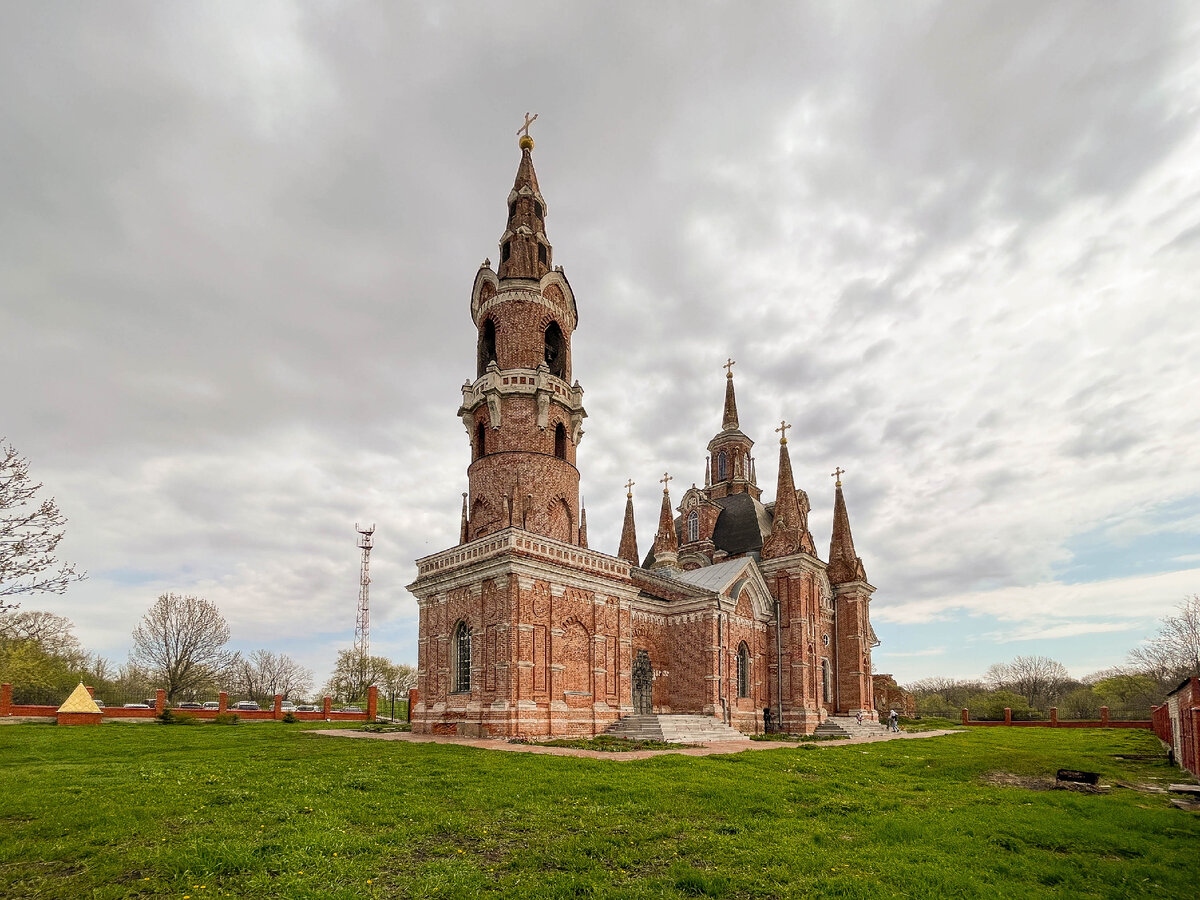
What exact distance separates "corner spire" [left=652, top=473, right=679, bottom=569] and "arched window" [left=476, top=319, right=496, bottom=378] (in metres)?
17.3

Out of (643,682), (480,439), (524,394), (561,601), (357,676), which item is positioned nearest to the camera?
(561,601)

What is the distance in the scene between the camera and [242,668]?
65.1m

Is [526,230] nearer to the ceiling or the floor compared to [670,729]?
nearer to the ceiling

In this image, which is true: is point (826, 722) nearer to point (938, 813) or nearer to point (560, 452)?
point (560, 452)

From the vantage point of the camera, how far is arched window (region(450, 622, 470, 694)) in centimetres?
2489

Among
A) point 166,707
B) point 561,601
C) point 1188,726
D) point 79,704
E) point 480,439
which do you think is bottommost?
point 166,707

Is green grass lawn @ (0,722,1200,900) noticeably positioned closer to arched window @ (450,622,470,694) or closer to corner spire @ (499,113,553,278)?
arched window @ (450,622,470,694)

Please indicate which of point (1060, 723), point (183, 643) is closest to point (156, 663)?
A: point (183, 643)

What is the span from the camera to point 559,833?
8906 mm

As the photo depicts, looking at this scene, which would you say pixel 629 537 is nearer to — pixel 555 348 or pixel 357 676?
pixel 555 348

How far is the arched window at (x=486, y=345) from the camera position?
29812 millimetres

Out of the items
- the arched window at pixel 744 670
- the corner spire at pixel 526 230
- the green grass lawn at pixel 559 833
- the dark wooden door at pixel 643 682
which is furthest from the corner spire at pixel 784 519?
the green grass lawn at pixel 559 833

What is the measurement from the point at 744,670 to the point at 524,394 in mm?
16862

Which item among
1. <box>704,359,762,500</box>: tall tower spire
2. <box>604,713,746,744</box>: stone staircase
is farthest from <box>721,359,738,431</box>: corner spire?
<box>604,713,746,744</box>: stone staircase
